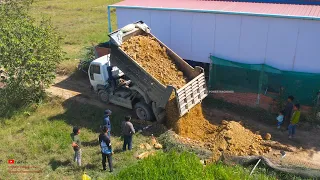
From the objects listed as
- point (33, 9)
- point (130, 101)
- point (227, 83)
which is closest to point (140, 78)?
point (130, 101)

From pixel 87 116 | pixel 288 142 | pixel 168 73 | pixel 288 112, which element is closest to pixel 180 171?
pixel 168 73

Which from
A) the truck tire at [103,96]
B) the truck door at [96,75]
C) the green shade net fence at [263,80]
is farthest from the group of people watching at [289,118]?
the truck door at [96,75]

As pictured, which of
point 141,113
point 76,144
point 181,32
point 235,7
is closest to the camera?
point 76,144

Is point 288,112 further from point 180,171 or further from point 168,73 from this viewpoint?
point 180,171

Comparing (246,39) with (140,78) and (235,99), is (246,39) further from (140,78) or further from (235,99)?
(140,78)

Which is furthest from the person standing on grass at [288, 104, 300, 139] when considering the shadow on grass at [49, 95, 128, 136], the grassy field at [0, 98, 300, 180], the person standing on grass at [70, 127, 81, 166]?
the person standing on grass at [70, 127, 81, 166]

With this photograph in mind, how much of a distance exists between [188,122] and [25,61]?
722 centimetres

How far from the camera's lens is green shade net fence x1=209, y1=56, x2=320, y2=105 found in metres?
12.3

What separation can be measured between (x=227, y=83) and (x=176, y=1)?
20.0 feet

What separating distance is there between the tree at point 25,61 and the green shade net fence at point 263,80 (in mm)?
7373

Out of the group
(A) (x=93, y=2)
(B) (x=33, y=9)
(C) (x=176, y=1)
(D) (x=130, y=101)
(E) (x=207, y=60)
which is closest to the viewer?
(D) (x=130, y=101)

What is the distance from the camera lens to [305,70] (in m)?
12.8

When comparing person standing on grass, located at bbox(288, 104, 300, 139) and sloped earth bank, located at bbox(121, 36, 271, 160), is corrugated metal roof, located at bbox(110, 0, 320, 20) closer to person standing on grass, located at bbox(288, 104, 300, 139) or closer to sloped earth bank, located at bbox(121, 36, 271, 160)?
sloped earth bank, located at bbox(121, 36, 271, 160)

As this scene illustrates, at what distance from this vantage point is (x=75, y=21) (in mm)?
31938
